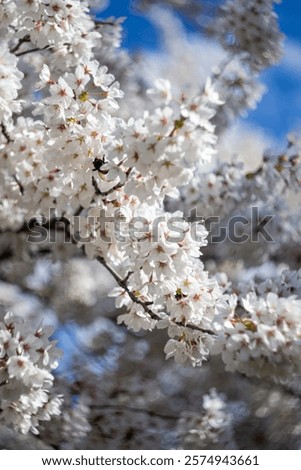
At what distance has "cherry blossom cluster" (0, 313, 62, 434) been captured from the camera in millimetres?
2836

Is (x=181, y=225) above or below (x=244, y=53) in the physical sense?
above

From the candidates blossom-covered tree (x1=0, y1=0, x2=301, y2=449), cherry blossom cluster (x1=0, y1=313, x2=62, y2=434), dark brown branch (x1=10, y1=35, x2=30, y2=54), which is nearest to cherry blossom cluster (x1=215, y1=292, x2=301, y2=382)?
blossom-covered tree (x1=0, y1=0, x2=301, y2=449)

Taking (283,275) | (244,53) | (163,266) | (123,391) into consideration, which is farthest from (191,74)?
(163,266)

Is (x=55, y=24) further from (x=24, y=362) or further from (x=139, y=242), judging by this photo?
(x=24, y=362)

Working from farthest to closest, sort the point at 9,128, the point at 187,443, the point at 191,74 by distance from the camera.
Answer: the point at 191,74 < the point at 187,443 < the point at 9,128

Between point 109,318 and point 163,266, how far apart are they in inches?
152

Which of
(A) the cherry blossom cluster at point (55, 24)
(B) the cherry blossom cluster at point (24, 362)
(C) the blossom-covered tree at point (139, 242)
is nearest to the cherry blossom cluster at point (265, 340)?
(C) the blossom-covered tree at point (139, 242)

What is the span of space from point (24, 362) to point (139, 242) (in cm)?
70

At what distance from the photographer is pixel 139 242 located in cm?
274

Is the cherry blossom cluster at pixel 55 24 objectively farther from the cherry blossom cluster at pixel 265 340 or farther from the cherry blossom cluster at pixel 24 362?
the cherry blossom cluster at pixel 265 340

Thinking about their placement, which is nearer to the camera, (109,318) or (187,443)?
(187,443)

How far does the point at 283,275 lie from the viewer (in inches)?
133

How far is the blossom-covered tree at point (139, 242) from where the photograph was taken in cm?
268
